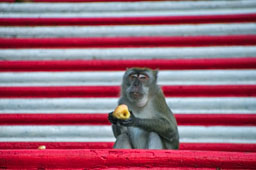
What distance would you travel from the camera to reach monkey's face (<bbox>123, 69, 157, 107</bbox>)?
3.42m

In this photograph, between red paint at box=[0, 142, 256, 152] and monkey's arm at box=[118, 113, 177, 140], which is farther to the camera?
red paint at box=[0, 142, 256, 152]

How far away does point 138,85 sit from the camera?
11.3 feet

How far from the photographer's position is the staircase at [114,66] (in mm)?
4445

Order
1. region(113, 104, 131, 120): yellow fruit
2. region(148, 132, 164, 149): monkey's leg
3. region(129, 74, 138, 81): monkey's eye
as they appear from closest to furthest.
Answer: region(113, 104, 131, 120): yellow fruit → region(148, 132, 164, 149): monkey's leg → region(129, 74, 138, 81): monkey's eye

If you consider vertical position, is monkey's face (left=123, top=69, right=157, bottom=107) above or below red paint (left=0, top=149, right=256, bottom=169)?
above

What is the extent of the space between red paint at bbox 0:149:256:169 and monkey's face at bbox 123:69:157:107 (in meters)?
1.19

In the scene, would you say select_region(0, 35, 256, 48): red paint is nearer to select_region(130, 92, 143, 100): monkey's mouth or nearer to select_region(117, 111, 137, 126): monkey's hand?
select_region(130, 92, 143, 100): monkey's mouth

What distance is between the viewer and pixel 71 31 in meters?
5.46

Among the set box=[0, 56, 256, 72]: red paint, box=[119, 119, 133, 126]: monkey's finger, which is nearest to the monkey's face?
box=[119, 119, 133, 126]: monkey's finger

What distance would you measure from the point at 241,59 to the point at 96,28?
1.93 meters

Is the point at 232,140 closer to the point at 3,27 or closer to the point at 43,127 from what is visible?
the point at 43,127

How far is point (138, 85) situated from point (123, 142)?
0.52m

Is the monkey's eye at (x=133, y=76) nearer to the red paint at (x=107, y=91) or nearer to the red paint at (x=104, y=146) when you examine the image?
the red paint at (x=104, y=146)

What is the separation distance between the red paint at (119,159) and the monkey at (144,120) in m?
0.77
